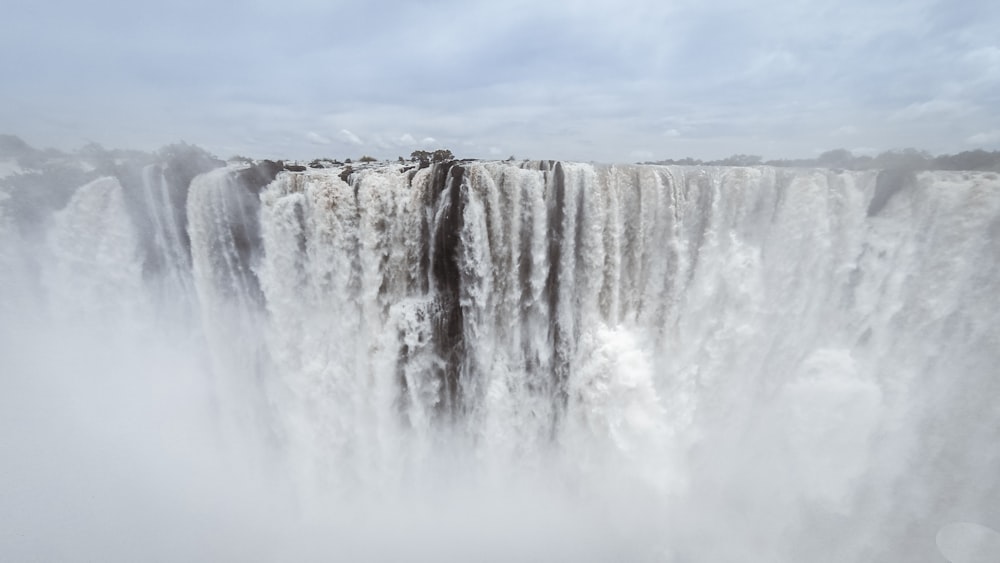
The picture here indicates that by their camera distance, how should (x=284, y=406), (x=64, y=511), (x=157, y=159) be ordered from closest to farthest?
(x=64, y=511), (x=157, y=159), (x=284, y=406)

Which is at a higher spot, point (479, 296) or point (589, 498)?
point (479, 296)

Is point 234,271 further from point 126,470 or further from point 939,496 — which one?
point 939,496

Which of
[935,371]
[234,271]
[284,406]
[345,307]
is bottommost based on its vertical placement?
[284,406]

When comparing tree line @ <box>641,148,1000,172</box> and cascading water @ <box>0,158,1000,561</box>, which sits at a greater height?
tree line @ <box>641,148,1000,172</box>

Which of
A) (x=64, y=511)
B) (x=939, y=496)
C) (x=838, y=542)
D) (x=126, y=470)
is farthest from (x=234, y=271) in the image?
(x=939, y=496)

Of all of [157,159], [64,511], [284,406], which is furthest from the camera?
[284,406]

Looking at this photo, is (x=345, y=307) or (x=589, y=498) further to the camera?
(x=589, y=498)

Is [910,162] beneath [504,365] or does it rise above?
above
